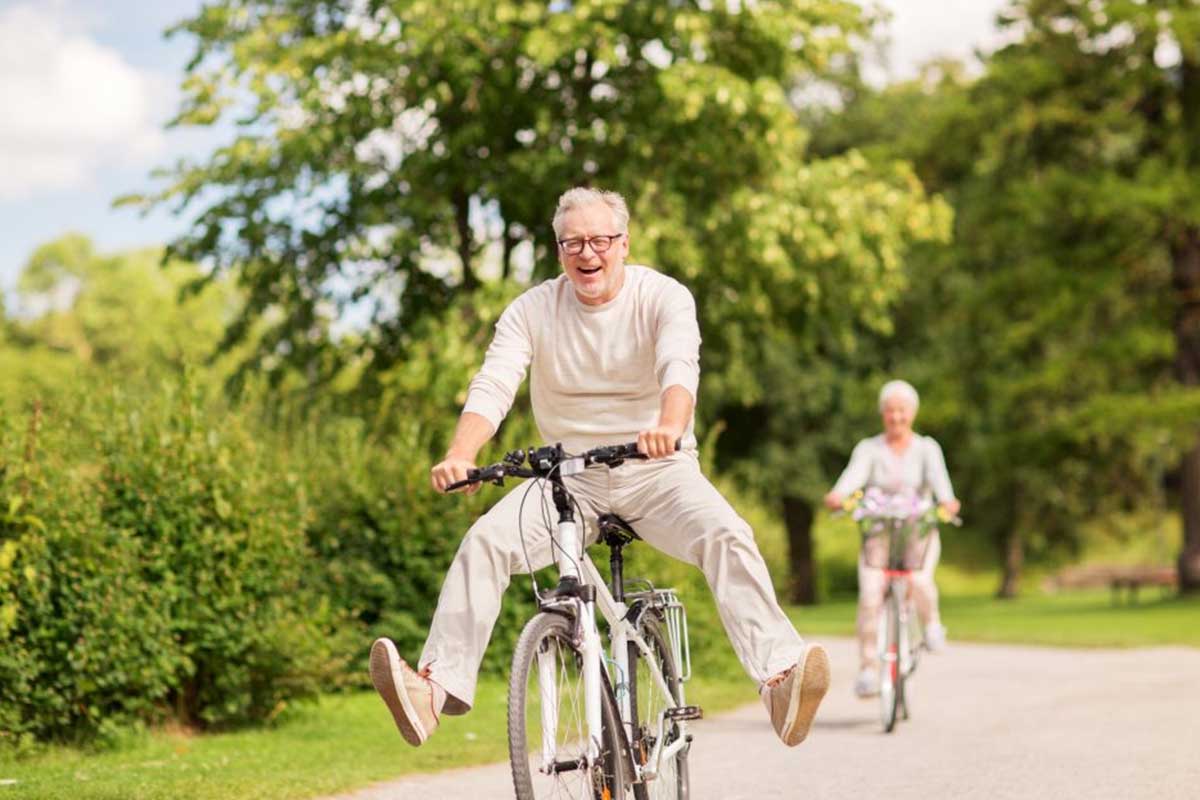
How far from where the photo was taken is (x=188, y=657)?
10109 millimetres

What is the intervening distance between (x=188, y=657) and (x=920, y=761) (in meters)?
4.17

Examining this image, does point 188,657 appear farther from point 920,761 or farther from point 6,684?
point 920,761

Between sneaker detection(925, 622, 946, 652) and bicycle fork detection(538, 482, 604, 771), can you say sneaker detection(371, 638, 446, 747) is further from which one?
sneaker detection(925, 622, 946, 652)

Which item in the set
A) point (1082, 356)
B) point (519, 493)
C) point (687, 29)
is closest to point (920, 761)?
point (519, 493)

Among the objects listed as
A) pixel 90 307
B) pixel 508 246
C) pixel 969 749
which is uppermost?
pixel 90 307

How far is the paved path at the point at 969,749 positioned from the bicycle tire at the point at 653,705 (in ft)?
4.64

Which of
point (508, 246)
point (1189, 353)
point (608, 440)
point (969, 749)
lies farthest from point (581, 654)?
point (1189, 353)

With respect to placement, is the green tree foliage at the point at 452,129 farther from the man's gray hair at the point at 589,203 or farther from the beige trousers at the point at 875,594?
the man's gray hair at the point at 589,203

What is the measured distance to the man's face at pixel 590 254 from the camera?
5820mm

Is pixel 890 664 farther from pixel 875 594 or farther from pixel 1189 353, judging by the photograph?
pixel 1189 353

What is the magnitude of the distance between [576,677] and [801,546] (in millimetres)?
36226

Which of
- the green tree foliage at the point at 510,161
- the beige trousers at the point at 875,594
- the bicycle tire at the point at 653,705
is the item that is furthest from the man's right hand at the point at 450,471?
the green tree foliage at the point at 510,161

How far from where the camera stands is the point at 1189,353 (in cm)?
3194

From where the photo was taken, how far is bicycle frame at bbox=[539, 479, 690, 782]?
5.36 metres
